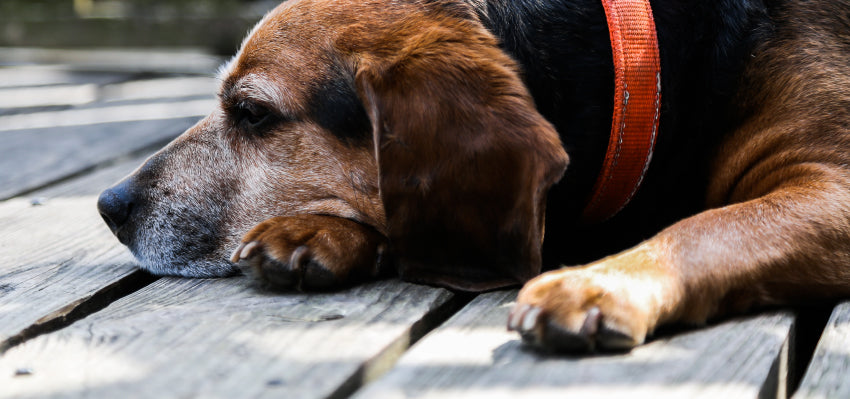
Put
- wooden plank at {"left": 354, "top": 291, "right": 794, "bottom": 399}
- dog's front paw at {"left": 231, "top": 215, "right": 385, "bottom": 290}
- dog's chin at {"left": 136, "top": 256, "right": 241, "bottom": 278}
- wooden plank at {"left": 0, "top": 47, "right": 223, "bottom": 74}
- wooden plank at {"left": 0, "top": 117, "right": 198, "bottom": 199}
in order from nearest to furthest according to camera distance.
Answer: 1. wooden plank at {"left": 354, "top": 291, "right": 794, "bottom": 399}
2. dog's front paw at {"left": 231, "top": 215, "right": 385, "bottom": 290}
3. dog's chin at {"left": 136, "top": 256, "right": 241, "bottom": 278}
4. wooden plank at {"left": 0, "top": 117, "right": 198, "bottom": 199}
5. wooden plank at {"left": 0, "top": 47, "right": 223, "bottom": 74}

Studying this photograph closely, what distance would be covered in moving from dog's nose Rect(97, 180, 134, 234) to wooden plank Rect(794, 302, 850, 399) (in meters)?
1.88

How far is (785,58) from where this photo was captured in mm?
2359

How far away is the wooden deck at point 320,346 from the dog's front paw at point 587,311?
37 millimetres

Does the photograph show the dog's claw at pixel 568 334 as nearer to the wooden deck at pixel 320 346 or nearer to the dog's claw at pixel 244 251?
the wooden deck at pixel 320 346

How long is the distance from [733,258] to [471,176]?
596mm

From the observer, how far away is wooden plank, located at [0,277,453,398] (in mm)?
1543

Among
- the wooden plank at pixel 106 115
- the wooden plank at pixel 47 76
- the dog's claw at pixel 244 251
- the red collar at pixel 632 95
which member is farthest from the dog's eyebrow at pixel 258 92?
the wooden plank at pixel 47 76

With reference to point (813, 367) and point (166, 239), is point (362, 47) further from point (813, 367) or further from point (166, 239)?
point (813, 367)

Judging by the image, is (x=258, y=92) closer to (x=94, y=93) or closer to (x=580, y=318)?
(x=580, y=318)

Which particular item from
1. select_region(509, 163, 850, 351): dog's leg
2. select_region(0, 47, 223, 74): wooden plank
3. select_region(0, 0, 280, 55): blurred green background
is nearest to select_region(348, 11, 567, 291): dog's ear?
select_region(509, 163, 850, 351): dog's leg

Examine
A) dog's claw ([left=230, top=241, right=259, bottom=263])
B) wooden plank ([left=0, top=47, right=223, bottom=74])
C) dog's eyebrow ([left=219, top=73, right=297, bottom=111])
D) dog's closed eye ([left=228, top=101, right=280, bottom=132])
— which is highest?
dog's eyebrow ([left=219, top=73, right=297, bottom=111])

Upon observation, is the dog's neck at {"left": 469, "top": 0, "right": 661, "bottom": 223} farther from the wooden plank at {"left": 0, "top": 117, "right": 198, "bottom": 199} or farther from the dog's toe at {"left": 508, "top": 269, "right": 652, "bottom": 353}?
the wooden plank at {"left": 0, "top": 117, "right": 198, "bottom": 199}

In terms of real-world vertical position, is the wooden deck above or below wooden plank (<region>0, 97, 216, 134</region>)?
above

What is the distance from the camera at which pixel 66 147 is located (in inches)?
175
